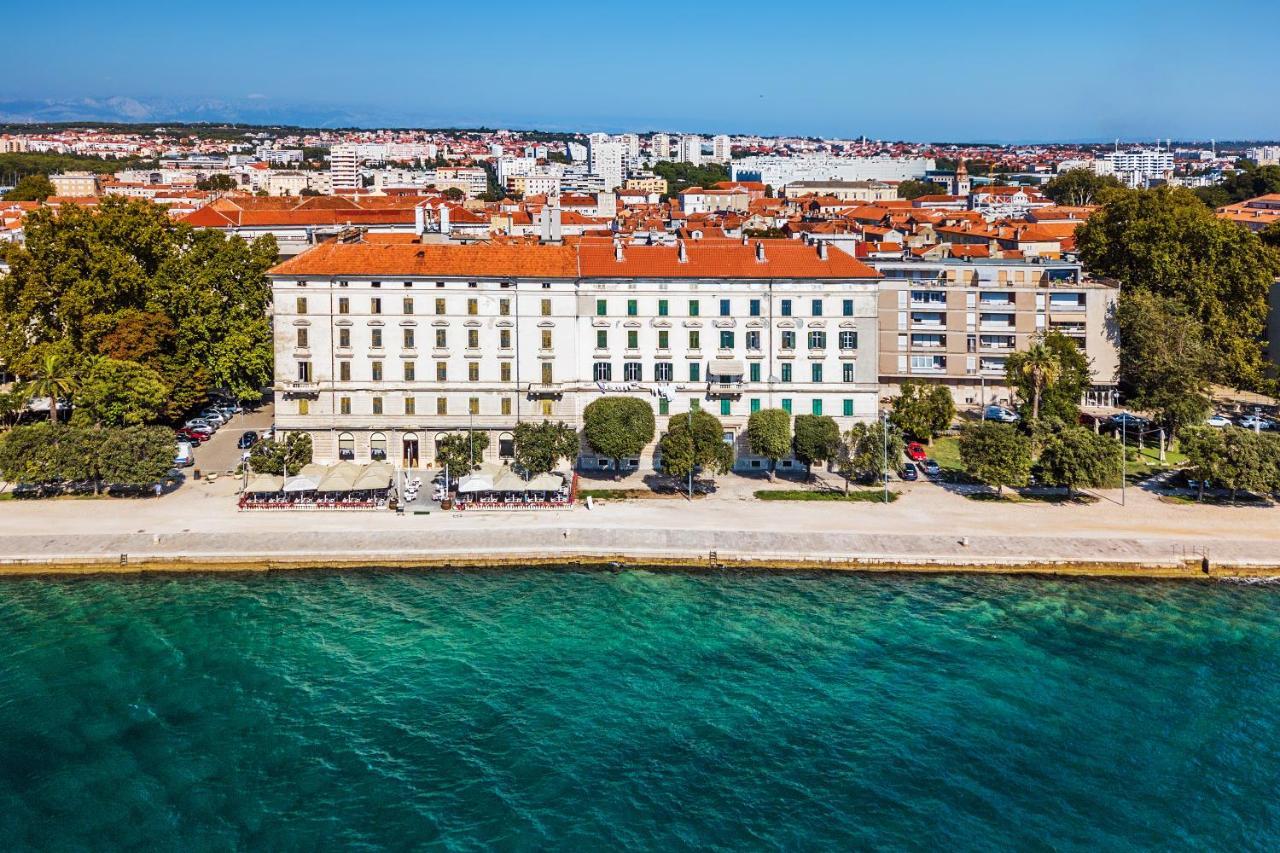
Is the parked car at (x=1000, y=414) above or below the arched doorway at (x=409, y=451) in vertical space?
above

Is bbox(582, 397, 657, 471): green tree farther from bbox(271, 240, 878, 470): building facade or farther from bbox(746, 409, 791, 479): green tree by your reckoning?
bbox(746, 409, 791, 479): green tree

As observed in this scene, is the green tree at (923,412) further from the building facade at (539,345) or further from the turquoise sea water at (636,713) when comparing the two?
the turquoise sea water at (636,713)

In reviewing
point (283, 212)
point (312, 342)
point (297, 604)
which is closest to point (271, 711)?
point (297, 604)


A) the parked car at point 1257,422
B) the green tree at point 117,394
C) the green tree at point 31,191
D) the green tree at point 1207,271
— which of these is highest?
the green tree at point 31,191

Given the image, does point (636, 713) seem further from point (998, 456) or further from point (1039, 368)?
point (1039, 368)

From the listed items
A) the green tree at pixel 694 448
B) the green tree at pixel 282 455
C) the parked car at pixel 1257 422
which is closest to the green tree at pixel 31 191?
the green tree at pixel 282 455

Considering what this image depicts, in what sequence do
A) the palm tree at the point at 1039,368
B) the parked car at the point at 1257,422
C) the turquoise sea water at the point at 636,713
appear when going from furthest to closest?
the parked car at the point at 1257,422 → the palm tree at the point at 1039,368 → the turquoise sea water at the point at 636,713

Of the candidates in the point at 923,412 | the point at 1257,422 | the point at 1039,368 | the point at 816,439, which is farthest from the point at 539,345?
the point at 1257,422
